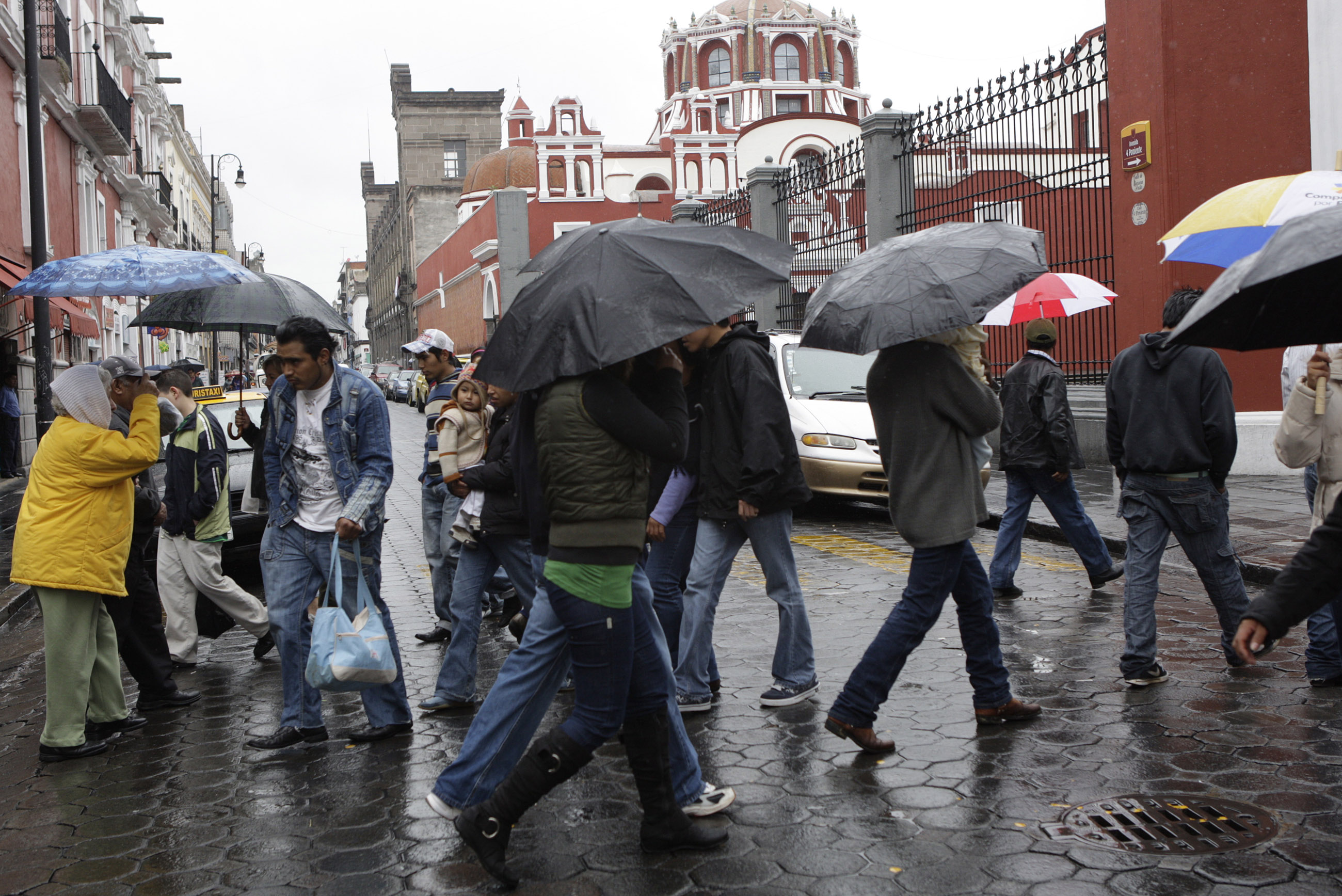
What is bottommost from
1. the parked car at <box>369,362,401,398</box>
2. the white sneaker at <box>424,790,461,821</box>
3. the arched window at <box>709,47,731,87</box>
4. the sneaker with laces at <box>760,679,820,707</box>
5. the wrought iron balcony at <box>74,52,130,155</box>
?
the sneaker with laces at <box>760,679,820,707</box>

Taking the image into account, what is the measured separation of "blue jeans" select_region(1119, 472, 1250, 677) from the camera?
5352 millimetres

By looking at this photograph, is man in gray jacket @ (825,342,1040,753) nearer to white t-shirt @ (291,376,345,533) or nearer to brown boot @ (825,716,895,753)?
brown boot @ (825,716,895,753)

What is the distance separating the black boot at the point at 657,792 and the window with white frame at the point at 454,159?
94467mm

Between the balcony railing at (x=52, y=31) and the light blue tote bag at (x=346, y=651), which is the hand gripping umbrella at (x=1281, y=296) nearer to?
the light blue tote bag at (x=346, y=651)

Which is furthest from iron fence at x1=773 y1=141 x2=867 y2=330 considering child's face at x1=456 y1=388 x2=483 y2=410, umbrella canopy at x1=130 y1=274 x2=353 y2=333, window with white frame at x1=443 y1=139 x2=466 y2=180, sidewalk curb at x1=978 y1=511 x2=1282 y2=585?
window with white frame at x1=443 y1=139 x2=466 y2=180

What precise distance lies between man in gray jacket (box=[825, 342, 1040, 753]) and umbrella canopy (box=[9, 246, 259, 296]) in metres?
3.52

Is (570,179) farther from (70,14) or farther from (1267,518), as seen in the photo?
(1267,518)

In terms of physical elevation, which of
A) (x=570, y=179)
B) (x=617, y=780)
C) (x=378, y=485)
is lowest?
(x=617, y=780)

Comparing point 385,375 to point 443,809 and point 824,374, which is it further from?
point 443,809

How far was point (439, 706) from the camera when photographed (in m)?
5.42

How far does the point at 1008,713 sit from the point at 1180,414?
159cm

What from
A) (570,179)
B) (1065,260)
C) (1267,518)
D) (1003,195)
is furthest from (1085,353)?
(570,179)

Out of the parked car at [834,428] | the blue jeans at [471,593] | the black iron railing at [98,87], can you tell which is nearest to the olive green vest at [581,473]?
the blue jeans at [471,593]

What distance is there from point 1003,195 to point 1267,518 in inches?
307
